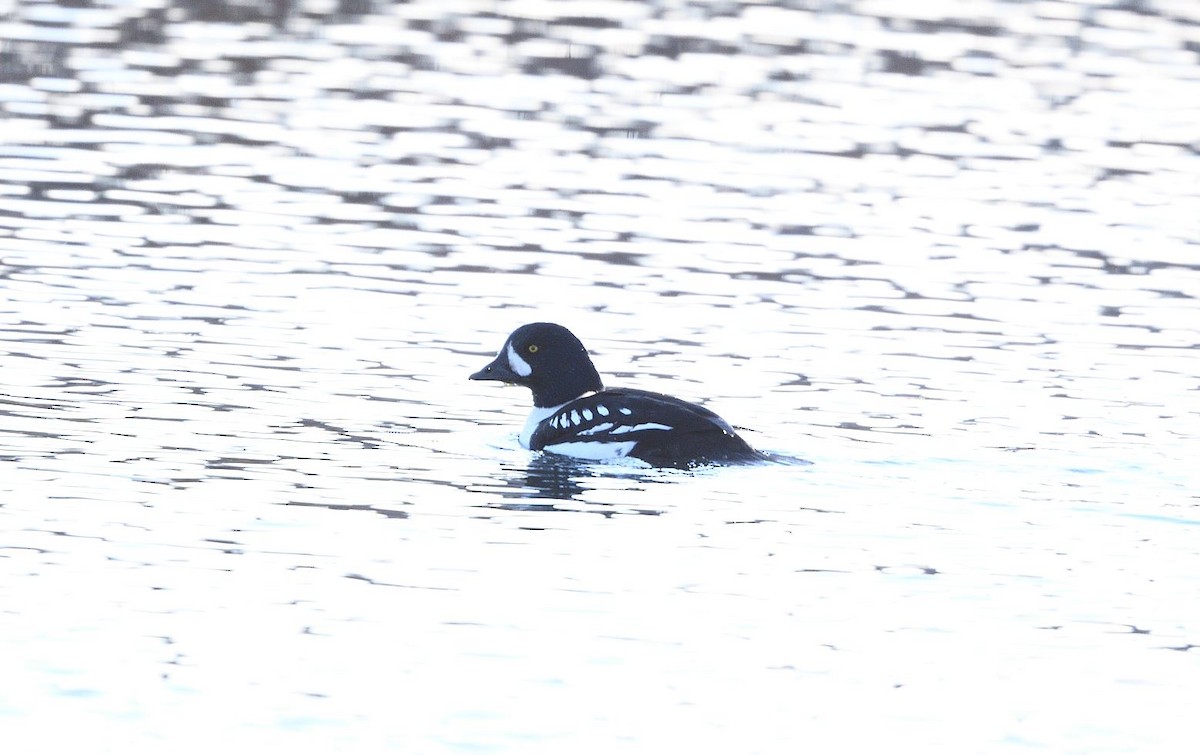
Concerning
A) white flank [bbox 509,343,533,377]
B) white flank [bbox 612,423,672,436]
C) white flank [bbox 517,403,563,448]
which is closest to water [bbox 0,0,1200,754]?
white flank [bbox 517,403,563,448]

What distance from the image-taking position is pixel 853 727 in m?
8.83

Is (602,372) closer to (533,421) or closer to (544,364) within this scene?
(544,364)

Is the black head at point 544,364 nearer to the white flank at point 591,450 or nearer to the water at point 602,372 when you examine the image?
the water at point 602,372

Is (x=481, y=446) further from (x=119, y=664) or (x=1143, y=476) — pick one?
(x=119, y=664)

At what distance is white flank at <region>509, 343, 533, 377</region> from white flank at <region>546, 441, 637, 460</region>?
2.79ft

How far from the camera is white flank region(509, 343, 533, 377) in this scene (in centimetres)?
1465

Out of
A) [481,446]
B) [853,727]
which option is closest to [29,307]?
[481,446]

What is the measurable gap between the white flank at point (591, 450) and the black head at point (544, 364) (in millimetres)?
767

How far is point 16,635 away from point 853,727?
3392 millimetres

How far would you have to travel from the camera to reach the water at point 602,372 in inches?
364

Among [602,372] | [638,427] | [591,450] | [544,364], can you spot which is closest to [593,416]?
[591,450]

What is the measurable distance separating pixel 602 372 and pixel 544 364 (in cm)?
137

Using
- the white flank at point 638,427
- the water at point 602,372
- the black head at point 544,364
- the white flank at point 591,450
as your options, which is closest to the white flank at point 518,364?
the black head at point 544,364

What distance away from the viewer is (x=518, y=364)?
14.7 meters
